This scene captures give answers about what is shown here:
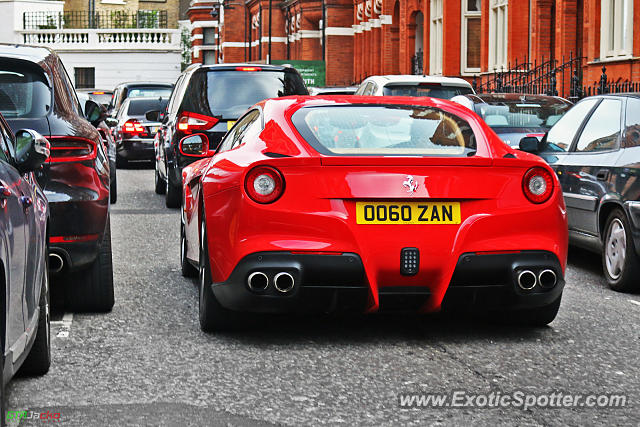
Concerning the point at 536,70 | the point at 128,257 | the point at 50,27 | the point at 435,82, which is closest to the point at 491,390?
the point at 128,257

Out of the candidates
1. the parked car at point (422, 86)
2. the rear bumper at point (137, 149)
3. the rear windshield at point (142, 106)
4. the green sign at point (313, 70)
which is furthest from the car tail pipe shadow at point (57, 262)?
the green sign at point (313, 70)

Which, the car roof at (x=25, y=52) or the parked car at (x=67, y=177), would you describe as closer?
the parked car at (x=67, y=177)

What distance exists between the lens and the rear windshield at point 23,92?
7570mm

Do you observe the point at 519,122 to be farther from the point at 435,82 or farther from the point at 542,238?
the point at 542,238

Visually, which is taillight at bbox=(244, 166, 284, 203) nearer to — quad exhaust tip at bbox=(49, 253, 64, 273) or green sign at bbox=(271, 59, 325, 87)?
quad exhaust tip at bbox=(49, 253, 64, 273)

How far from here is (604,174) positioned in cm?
953

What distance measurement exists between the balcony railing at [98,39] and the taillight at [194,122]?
238 ft

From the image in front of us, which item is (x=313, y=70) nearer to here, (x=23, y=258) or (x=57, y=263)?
(x=57, y=263)

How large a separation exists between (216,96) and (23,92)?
7.47 metres

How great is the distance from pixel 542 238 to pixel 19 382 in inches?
109

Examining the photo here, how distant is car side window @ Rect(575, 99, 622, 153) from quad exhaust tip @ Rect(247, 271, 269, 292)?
155 inches

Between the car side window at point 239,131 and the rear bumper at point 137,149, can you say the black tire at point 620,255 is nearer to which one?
the car side window at point 239,131

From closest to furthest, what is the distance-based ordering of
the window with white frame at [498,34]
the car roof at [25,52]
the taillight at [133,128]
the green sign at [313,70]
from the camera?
the car roof at [25,52]
the taillight at [133,128]
the window with white frame at [498,34]
the green sign at [313,70]

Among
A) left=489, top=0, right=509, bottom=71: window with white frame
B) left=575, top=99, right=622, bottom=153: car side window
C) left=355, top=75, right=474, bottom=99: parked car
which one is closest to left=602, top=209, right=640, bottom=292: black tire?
left=575, top=99, right=622, bottom=153: car side window
